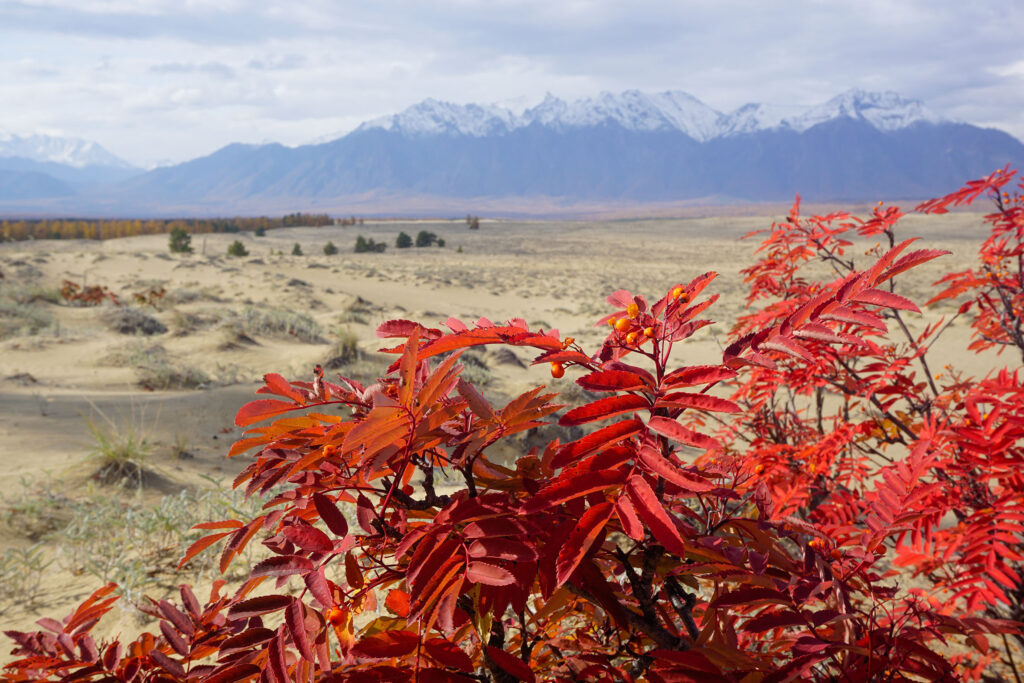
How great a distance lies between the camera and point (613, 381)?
2.26ft

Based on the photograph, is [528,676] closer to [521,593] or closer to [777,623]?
[521,593]

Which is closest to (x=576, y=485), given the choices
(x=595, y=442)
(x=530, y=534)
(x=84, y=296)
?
(x=595, y=442)

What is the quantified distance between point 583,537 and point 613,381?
0.18 m

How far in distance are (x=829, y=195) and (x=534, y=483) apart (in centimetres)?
21081

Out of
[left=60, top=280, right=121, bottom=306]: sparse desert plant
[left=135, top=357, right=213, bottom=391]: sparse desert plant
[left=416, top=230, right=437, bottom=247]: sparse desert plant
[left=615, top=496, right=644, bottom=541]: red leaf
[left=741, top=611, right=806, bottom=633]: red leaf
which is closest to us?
[left=615, top=496, right=644, bottom=541]: red leaf

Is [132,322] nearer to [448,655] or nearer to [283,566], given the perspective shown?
[283,566]

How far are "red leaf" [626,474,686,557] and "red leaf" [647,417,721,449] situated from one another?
63 millimetres

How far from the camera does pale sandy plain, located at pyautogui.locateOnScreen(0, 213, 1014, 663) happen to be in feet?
9.71

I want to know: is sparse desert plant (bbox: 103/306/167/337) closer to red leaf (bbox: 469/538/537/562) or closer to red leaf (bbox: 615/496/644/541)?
red leaf (bbox: 469/538/537/562)

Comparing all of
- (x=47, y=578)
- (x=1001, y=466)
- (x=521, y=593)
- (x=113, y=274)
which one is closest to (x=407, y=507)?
(x=521, y=593)

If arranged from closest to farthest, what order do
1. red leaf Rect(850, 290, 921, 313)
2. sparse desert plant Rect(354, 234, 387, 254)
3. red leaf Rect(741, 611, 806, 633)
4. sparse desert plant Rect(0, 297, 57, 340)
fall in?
1. red leaf Rect(850, 290, 921, 313)
2. red leaf Rect(741, 611, 806, 633)
3. sparse desert plant Rect(0, 297, 57, 340)
4. sparse desert plant Rect(354, 234, 387, 254)

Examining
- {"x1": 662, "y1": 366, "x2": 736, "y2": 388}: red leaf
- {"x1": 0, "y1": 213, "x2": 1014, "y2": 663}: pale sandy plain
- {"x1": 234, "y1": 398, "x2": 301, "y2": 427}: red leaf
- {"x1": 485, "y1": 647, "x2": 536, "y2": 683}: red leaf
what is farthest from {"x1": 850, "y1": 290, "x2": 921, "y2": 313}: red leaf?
{"x1": 0, "y1": 213, "x2": 1014, "y2": 663}: pale sandy plain

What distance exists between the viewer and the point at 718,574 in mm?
940

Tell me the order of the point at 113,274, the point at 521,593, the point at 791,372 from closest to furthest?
the point at 521,593 → the point at 791,372 → the point at 113,274
